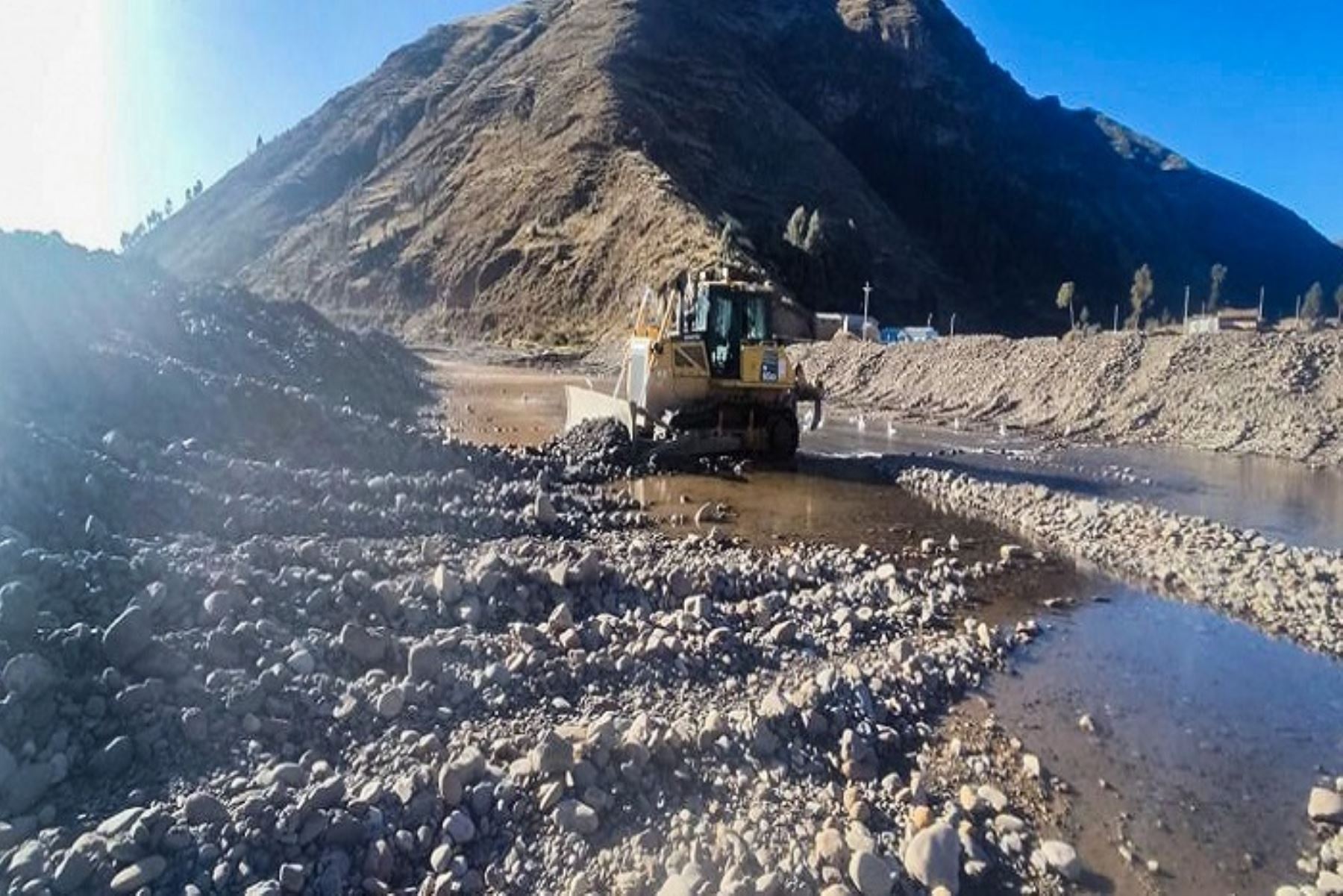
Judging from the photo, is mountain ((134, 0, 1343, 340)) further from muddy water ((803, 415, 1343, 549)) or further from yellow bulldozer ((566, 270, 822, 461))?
yellow bulldozer ((566, 270, 822, 461))

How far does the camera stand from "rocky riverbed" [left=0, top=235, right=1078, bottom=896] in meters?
3.76

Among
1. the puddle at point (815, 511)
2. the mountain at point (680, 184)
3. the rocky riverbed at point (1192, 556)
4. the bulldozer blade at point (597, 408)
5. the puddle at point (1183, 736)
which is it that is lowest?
the puddle at point (1183, 736)

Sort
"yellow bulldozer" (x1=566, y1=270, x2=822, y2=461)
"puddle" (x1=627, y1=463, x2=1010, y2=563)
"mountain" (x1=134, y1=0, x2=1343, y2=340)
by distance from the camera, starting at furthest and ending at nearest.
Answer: "mountain" (x1=134, y1=0, x2=1343, y2=340), "yellow bulldozer" (x1=566, y1=270, x2=822, y2=461), "puddle" (x1=627, y1=463, x2=1010, y2=563)

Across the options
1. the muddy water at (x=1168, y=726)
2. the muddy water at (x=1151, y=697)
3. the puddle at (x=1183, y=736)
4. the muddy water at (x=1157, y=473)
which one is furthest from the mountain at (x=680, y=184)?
the puddle at (x=1183, y=736)

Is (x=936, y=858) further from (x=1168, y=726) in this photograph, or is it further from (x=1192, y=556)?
(x=1192, y=556)

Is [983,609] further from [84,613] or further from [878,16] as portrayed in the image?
[878,16]

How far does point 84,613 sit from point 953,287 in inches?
3792

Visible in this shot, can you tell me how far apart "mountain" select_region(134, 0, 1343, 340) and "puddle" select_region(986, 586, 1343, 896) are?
163 feet

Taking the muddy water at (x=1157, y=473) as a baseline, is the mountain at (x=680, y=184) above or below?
above

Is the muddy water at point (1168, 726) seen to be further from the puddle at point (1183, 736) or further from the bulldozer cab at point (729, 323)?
the bulldozer cab at point (729, 323)

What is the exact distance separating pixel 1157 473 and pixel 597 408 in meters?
11.6

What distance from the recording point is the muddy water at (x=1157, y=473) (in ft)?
43.2

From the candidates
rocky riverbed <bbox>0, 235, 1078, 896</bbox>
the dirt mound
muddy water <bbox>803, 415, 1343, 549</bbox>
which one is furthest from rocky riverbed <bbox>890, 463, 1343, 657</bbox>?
the dirt mound

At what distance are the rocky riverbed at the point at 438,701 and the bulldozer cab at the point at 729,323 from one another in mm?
6810
